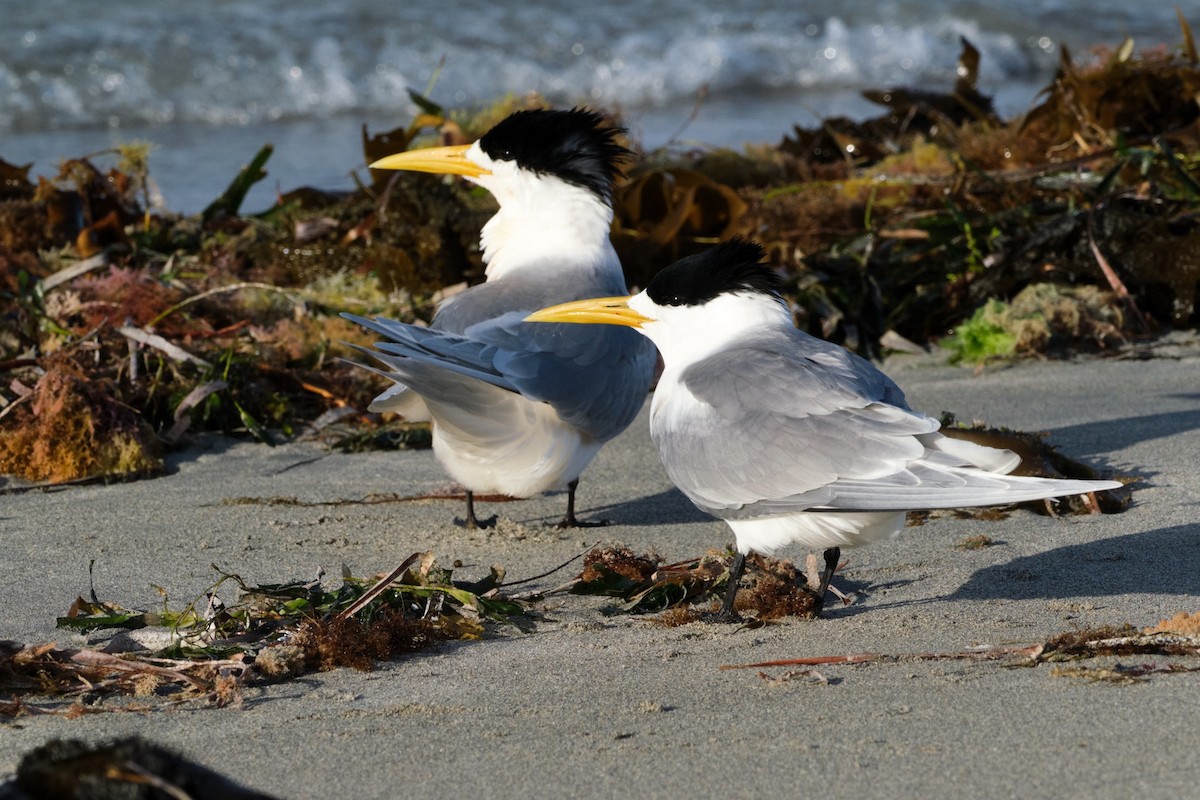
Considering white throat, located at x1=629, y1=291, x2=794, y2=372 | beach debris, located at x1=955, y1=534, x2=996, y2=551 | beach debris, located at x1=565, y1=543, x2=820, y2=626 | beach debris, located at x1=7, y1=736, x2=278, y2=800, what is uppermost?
white throat, located at x1=629, y1=291, x2=794, y2=372

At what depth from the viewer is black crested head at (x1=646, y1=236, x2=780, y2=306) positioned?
133 inches

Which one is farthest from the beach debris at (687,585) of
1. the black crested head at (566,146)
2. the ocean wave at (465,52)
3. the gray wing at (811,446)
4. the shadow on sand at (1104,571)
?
the ocean wave at (465,52)

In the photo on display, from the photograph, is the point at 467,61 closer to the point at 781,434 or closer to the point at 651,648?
the point at 781,434

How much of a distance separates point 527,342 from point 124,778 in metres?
2.40

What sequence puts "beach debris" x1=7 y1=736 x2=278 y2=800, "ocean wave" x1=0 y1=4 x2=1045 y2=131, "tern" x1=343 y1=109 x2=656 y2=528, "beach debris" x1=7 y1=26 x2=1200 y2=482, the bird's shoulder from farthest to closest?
1. "ocean wave" x1=0 y1=4 x2=1045 y2=131
2. "beach debris" x1=7 y1=26 x2=1200 y2=482
3. "tern" x1=343 y1=109 x2=656 y2=528
4. the bird's shoulder
5. "beach debris" x1=7 y1=736 x2=278 y2=800

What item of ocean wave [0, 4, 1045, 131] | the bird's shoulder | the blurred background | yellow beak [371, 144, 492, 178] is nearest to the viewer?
the bird's shoulder

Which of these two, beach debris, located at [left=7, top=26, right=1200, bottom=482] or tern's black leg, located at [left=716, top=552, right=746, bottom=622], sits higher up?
beach debris, located at [left=7, top=26, right=1200, bottom=482]

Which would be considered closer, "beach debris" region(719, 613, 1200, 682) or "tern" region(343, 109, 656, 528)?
"beach debris" region(719, 613, 1200, 682)

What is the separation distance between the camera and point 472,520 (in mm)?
3988

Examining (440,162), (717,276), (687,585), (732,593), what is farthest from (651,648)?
(440,162)

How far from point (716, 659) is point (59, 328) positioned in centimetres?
304

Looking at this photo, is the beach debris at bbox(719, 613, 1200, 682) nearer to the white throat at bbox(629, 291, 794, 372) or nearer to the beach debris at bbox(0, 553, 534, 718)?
the beach debris at bbox(0, 553, 534, 718)

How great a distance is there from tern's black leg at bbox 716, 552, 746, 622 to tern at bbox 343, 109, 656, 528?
80 cm

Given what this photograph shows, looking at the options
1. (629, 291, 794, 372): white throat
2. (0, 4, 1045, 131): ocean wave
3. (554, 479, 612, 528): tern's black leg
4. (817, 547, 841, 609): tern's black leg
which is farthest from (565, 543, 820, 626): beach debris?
(0, 4, 1045, 131): ocean wave
